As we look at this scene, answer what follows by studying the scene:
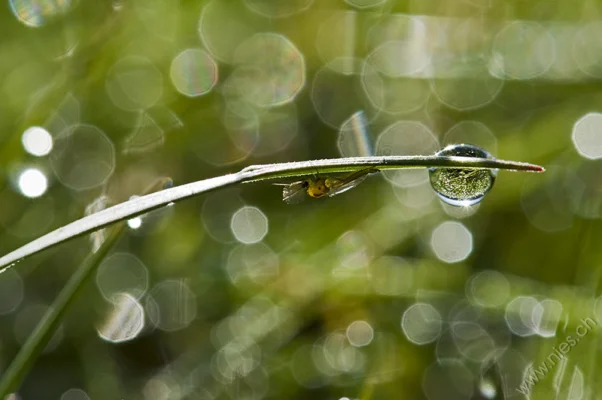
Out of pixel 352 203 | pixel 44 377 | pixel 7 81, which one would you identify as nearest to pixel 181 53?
pixel 7 81

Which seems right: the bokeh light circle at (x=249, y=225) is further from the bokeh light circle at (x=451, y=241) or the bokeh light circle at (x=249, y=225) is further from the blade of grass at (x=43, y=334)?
the blade of grass at (x=43, y=334)

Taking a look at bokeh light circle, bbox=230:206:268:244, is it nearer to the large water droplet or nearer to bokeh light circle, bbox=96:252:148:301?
bokeh light circle, bbox=96:252:148:301

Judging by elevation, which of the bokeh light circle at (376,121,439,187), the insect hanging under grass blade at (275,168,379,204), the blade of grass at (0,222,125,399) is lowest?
the bokeh light circle at (376,121,439,187)

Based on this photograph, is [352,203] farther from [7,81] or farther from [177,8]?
[7,81]

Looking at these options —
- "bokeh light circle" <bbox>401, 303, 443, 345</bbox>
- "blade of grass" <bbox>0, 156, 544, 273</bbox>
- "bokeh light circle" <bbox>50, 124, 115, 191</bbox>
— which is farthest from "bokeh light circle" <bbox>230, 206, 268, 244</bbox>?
"blade of grass" <bbox>0, 156, 544, 273</bbox>

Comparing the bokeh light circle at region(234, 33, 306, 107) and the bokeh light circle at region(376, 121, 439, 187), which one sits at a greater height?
the bokeh light circle at region(234, 33, 306, 107)

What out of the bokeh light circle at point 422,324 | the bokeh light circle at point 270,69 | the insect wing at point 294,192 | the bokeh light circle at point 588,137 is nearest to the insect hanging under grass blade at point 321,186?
the insect wing at point 294,192

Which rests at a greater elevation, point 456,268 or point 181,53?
point 181,53
